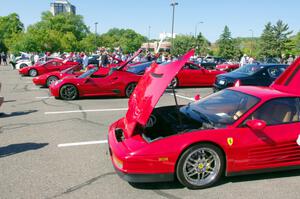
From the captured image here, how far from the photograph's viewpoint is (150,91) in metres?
4.47

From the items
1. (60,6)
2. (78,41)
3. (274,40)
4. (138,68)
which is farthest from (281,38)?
(60,6)

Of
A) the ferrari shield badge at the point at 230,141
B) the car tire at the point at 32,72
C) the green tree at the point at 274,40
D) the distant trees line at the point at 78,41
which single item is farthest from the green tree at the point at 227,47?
the ferrari shield badge at the point at 230,141

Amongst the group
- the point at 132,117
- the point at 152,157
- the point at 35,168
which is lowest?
the point at 35,168

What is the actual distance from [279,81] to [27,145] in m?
4.59

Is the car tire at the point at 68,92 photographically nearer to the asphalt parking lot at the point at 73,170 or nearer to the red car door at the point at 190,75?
the asphalt parking lot at the point at 73,170

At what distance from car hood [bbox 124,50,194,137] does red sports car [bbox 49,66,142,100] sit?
6985 mm

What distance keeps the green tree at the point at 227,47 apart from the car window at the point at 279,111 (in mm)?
78052

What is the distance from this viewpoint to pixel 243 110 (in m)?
4.64

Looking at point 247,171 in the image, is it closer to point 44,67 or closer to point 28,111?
point 28,111

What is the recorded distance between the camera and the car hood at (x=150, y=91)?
4.20 m

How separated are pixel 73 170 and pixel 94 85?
7.17 metres

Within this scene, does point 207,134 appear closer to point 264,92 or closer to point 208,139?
point 208,139

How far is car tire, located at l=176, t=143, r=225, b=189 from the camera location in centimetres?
412

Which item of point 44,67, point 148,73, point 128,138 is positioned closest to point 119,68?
point 148,73
